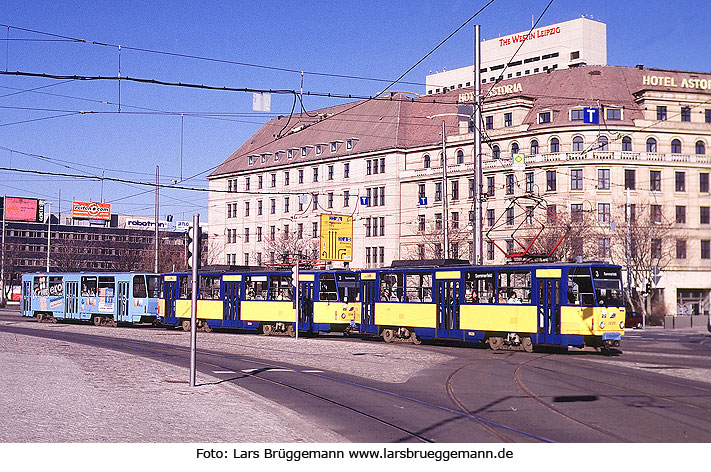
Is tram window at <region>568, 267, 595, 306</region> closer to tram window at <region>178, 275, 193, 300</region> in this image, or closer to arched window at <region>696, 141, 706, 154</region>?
tram window at <region>178, 275, 193, 300</region>

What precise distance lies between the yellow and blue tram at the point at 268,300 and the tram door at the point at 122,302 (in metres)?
3.54

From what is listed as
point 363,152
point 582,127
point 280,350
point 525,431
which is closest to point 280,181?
point 363,152

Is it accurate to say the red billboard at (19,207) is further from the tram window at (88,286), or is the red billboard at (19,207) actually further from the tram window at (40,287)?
the tram window at (88,286)

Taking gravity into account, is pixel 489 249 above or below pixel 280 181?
below

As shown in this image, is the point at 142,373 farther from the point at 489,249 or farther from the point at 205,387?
the point at 489,249

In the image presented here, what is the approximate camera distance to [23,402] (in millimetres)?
14117

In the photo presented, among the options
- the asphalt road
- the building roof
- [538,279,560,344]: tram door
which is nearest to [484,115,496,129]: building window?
the building roof

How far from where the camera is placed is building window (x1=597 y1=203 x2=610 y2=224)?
69.1 m

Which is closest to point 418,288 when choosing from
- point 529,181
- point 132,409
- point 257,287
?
point 257,287

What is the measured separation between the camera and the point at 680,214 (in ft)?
222

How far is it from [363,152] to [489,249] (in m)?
18.0

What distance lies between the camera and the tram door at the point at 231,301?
40.6m

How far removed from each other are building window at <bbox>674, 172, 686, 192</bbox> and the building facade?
38832 millimetres

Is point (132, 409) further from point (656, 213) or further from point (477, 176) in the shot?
point (656, 213)
